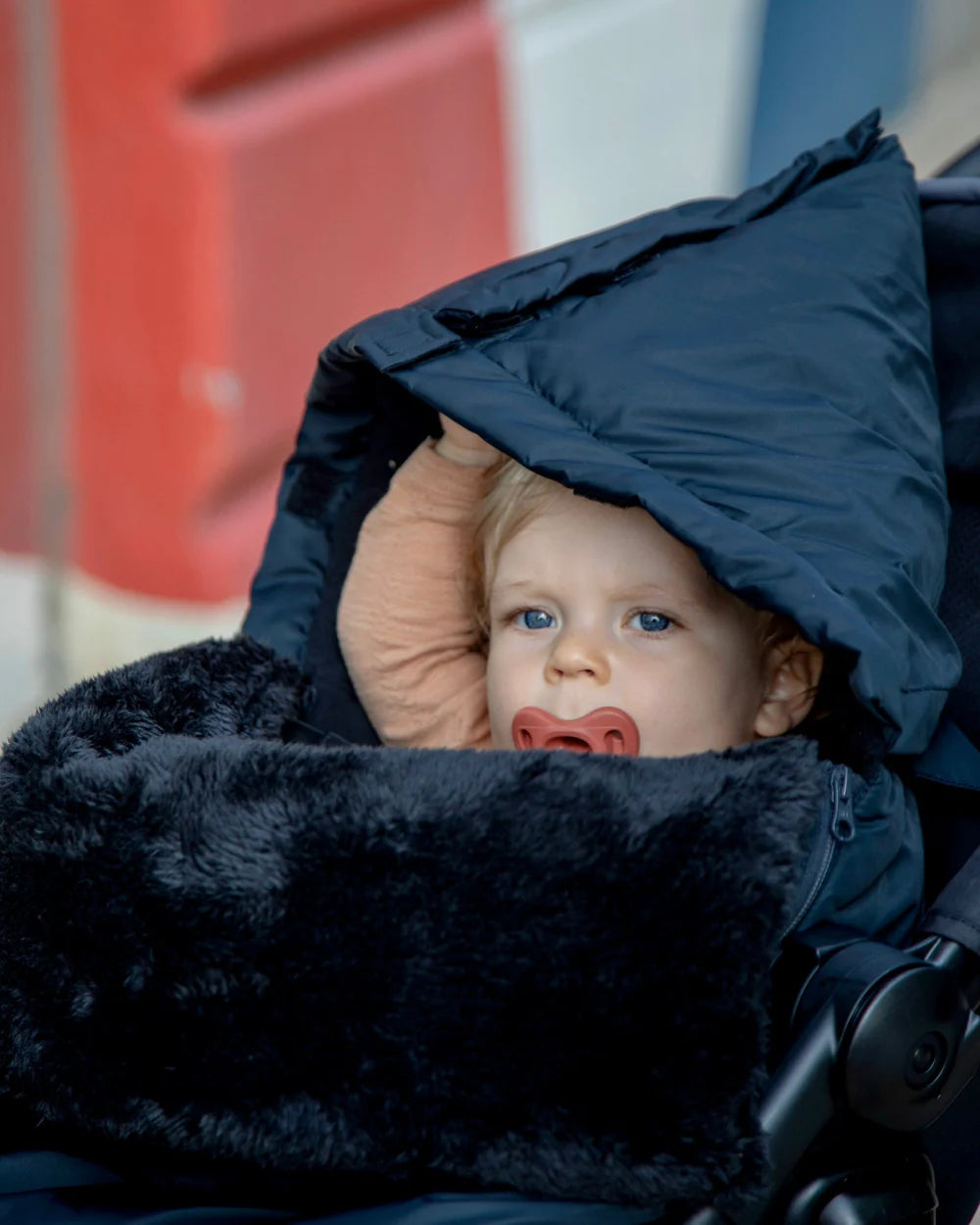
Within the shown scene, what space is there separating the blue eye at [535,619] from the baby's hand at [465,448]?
17 centimetres

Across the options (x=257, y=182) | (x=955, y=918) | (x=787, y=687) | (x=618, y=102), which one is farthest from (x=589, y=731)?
(x=618, y=102)

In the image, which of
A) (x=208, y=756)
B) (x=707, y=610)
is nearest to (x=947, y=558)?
(x=707, y=610)

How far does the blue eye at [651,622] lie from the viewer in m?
1.12

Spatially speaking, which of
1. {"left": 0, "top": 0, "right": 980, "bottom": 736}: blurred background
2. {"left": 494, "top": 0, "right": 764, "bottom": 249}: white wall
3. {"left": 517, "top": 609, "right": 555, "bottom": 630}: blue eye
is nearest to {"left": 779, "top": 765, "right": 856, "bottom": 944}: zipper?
{"left": 517, "top": 609, "right": 555, "bottom": 630}: blue eye

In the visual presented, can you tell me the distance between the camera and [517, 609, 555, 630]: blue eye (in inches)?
45.3

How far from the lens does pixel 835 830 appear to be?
944 millimetres

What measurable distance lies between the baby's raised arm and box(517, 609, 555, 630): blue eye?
→ 0.17 m

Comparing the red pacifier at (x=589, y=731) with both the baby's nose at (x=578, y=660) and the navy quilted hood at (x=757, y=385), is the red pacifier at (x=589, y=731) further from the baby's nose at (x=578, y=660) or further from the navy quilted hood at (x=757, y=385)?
the navy quilted hood at (x=757, y=385)

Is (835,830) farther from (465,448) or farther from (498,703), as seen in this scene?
(465,448)

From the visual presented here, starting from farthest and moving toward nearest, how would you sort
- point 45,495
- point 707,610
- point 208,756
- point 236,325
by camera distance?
1. point 45,495
2. point 236,325
3. point 707,610
4. point 208,756

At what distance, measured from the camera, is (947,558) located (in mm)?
1184

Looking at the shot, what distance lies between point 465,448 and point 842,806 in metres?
0.47

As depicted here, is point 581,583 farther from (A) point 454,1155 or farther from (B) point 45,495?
(B) point 45,495

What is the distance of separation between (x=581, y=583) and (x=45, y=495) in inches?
63.1
